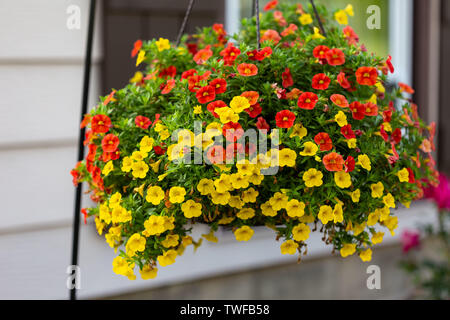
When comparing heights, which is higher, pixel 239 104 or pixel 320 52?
pixel 320 52

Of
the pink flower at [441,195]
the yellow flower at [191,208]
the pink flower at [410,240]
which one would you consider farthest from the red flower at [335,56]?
the pink flower at [410,240]

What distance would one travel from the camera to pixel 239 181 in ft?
2.71

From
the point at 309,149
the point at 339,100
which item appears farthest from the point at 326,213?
the point at 339,100

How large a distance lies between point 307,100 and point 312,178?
0.52 feet

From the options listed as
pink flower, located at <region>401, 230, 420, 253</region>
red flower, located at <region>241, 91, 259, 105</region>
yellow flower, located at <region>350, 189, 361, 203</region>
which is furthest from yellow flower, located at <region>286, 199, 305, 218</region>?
pink flower, located at <region>401, 230, 420, 253</region>

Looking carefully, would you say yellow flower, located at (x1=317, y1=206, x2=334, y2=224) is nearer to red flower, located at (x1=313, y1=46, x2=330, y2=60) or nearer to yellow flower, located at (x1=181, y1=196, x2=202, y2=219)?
yellow flower, located at (x1=181, y1=196, x2=202, y2=219)

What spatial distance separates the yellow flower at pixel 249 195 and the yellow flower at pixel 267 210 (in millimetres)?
26

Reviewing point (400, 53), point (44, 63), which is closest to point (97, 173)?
point (44, 63)

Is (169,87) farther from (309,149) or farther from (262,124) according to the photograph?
(309,149)

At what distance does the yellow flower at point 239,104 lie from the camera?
854 millimetres

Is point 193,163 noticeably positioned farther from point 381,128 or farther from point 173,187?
point 381,128

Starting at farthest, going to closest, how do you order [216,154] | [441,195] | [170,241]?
[441,195], [170,241], [216,154]

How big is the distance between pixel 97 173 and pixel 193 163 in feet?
0.86

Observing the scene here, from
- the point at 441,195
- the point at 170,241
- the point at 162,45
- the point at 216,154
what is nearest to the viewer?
the point at 216,154
